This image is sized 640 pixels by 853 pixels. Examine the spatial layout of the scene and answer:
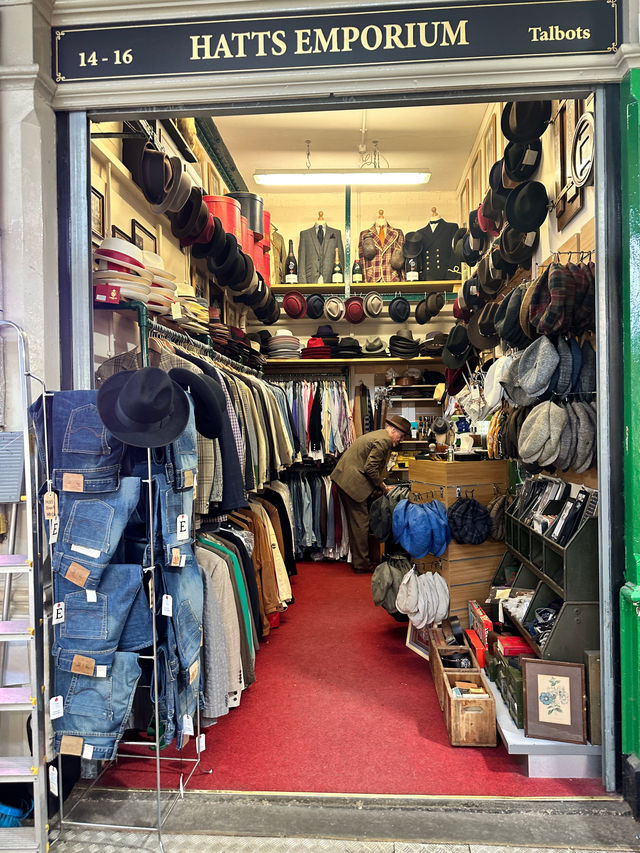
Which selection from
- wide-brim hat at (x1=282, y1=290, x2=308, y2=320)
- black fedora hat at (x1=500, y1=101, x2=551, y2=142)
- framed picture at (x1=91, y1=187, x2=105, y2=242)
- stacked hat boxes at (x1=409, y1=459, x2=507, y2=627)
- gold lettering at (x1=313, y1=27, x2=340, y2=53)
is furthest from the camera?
wide-brim hat at (x1=282, y1=290, x2=308, y2=320)

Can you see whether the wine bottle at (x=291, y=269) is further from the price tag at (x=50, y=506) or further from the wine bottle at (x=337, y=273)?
the price tag at (x=50, y=506)

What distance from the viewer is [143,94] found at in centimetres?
258

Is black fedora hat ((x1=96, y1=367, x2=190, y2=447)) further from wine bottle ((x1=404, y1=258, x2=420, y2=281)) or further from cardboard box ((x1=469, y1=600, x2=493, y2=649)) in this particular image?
wine bottle ((x1=404, y1=258, x2=420, y2=281))

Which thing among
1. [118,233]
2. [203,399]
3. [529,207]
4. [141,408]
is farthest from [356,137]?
[141,408]

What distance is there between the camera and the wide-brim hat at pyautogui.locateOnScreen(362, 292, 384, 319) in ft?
24.2

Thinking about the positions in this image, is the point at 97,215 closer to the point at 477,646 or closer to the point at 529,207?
the point at 529,207

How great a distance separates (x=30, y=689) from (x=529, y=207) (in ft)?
11.7

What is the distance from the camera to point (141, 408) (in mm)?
2154

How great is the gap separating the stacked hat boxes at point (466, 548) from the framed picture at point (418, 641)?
0.25 m

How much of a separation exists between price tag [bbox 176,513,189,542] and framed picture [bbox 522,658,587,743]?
1.65 metres

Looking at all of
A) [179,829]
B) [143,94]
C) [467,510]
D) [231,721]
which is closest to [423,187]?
[467,510]

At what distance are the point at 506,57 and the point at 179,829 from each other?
329 cm

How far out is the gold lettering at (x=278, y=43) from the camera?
8.30 feet

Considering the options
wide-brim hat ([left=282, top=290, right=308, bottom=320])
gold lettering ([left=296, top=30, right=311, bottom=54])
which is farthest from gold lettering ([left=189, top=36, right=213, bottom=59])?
wide-brim hat ([left=282, top=290, right=308, bottom=320])
